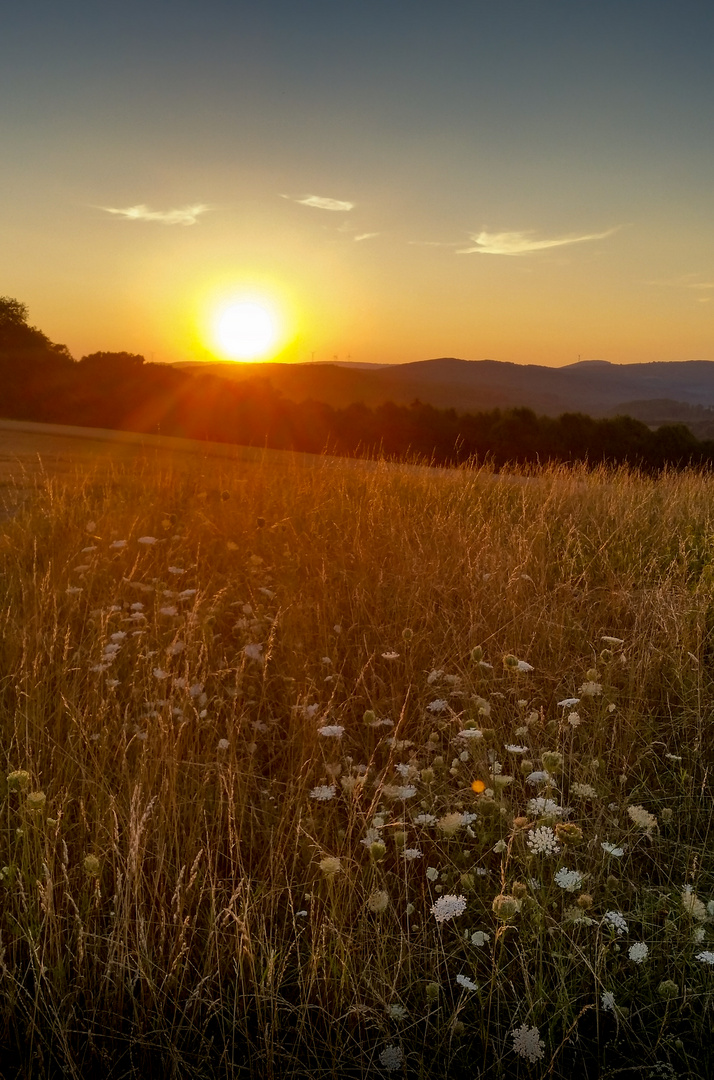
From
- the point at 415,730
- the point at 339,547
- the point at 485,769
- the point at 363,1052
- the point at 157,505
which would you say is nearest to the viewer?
the point at 363,1052

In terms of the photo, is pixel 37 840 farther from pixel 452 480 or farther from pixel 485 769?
pixel 452 480

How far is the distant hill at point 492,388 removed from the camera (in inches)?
3088

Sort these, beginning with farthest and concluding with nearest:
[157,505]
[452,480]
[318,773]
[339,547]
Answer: [452,480] < [157,505] < [339,547] < [318,773]

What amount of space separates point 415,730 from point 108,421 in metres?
16.0

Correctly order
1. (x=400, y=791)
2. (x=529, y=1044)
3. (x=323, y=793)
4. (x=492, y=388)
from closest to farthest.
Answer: (x=529, y=1044) → (x=400, y=791) → (x=323, y=793) → (x=492, y=388)

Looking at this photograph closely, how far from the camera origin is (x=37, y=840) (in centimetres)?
209

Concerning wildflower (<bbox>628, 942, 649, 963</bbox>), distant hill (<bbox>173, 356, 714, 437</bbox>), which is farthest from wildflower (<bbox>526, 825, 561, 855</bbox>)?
distant hill (<bbox>173, 356, 714, 437</bbox>)

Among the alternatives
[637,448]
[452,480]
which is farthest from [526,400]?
[452,480]

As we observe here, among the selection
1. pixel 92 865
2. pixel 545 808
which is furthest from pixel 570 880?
pixel 92 865

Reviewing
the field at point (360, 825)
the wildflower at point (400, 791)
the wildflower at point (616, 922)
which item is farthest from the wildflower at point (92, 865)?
the wildflower at point (616, 922)

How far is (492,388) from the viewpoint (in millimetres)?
126250

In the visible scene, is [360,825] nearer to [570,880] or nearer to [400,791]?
[400,791]

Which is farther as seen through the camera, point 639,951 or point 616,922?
point 616,922

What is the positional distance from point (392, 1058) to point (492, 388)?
423 feet
